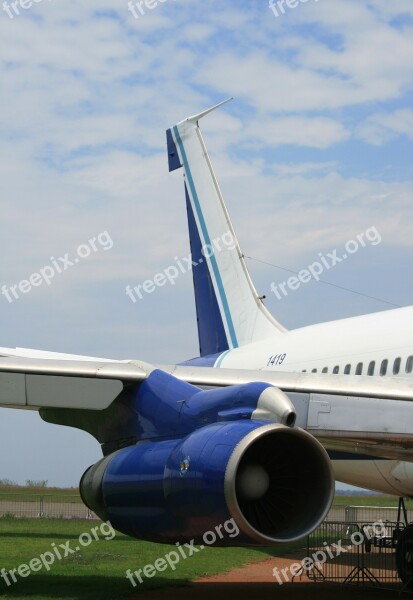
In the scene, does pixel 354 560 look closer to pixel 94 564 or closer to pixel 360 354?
pixel 94 564

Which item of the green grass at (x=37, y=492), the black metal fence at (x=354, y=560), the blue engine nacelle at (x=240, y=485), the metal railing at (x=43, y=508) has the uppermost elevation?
the blue engine nacelle at (x=240, y=485)

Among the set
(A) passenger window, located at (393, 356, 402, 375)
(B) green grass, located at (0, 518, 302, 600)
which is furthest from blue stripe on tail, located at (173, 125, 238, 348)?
(A) passenger window, located at (393, 356, 402, 375)

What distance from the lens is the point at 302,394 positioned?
10977 mm

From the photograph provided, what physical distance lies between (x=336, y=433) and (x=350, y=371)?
486 cm

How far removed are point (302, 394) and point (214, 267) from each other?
12834 mm

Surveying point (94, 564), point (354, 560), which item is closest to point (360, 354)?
point (94, 564)

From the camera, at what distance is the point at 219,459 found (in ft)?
29.0

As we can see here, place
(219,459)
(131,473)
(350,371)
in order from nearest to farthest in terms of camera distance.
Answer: (219,459) → (131,473) → (350,371)

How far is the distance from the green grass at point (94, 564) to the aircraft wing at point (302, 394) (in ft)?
10.7

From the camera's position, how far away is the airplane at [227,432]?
29.7 ft

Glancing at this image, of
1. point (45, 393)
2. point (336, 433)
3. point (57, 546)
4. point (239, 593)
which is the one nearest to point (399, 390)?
point (336, 433)

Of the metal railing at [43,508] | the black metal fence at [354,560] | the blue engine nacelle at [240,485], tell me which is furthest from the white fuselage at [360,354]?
the metal railing at [43,508]

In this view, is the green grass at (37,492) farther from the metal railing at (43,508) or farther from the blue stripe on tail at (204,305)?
the blue stripe on tail at (204,305)

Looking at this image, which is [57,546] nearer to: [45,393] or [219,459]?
[45,393]
